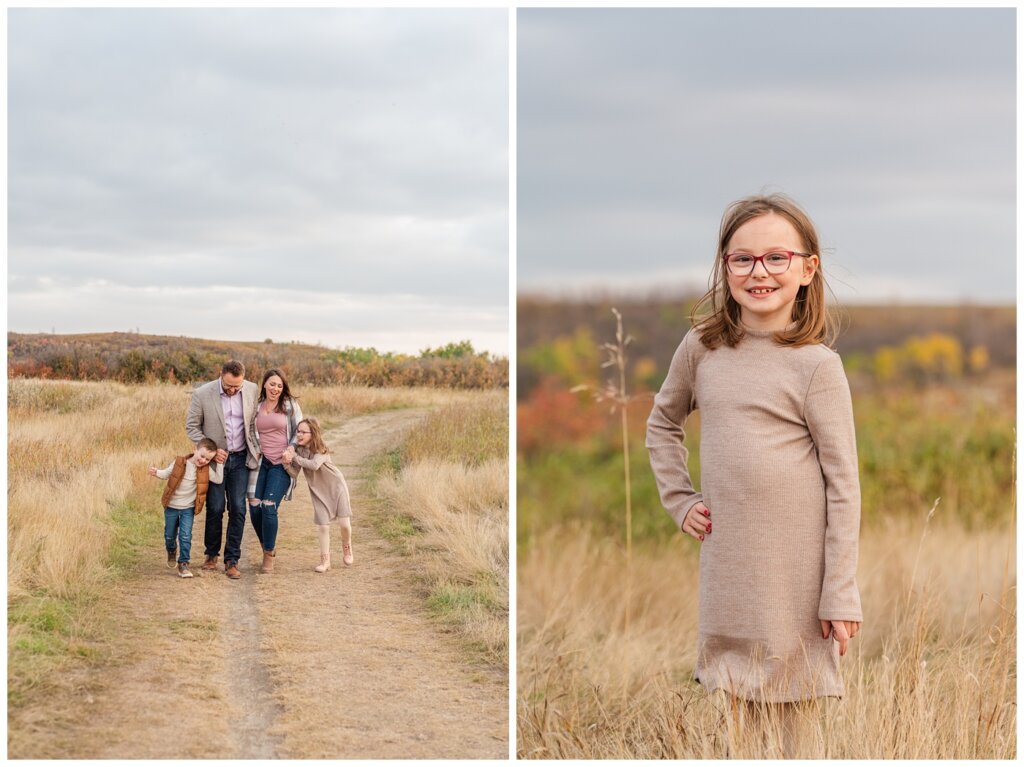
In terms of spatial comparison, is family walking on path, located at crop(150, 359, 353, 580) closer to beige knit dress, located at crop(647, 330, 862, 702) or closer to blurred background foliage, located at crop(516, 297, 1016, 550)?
blurred background foliage, located at crop(516, 297, 1016, 550)

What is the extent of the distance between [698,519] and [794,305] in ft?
2.33

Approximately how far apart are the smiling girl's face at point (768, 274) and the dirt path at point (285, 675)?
1.57 metres

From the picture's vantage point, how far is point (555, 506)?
7121 mm

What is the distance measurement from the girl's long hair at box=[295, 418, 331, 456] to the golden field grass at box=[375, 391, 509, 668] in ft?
0.90

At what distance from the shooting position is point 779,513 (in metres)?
2.96

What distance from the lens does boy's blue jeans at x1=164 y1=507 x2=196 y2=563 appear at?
12.4 ft

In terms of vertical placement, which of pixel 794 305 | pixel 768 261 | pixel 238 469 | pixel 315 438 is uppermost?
pixel 768 261

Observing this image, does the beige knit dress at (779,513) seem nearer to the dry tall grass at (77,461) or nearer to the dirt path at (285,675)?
the dirt path at (285,675)

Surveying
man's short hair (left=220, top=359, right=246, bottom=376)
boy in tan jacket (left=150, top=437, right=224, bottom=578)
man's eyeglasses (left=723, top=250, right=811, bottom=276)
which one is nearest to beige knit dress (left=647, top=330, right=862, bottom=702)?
man's eyeglasses (left=723, top=250, right=811, bottom=276)

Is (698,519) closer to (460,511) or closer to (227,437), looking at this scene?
(460,511)

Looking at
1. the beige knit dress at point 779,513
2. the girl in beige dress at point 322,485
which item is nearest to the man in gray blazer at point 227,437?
the girl in beige dress at point 322,485

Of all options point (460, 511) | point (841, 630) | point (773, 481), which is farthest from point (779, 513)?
point (460, 511)

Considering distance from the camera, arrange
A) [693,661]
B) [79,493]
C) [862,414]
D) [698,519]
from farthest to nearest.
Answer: [862,414] → [693,661] → [79,493] → [698,519]

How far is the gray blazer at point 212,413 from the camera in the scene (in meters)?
3.82
